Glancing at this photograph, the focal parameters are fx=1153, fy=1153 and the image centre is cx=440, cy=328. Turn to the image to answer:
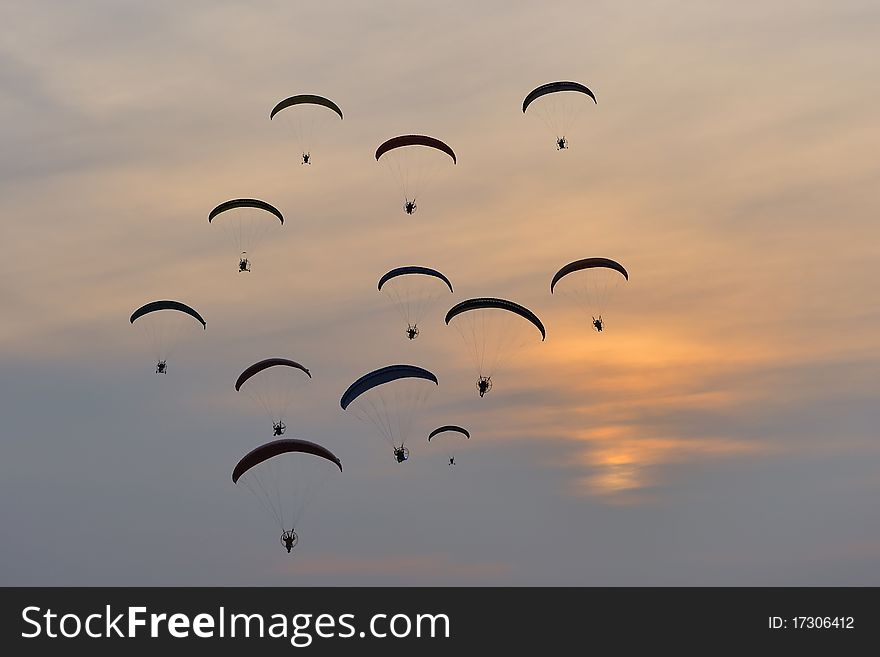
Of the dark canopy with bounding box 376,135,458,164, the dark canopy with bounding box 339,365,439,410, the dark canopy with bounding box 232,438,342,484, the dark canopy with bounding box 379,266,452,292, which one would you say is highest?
the dark canopy with bounding box 376,135,458,164

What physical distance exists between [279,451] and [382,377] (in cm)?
613

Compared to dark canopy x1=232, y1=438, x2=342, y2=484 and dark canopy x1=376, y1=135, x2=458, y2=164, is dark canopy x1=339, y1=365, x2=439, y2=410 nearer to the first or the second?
dark canopy x1=232, y1=438, x2=342, y2=484

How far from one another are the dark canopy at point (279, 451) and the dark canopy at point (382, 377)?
258 centimetres

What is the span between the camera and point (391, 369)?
56.5 metres

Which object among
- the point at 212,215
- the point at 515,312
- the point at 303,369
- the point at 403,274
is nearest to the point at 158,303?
the point at 212,215

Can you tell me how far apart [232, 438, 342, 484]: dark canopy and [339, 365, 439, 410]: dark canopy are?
2.58 metres

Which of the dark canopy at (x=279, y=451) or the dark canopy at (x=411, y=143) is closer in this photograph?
the dark canopy at (x=279, y=451)

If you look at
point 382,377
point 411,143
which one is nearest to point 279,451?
point 382,377

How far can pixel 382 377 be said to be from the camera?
185ft

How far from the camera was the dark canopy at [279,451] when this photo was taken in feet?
178

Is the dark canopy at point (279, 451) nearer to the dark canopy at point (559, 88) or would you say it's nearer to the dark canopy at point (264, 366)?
the dark canopy at point (264, 366)

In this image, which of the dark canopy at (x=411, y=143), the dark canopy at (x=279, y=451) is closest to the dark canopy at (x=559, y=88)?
the dark canopy at (x=411, y=143)

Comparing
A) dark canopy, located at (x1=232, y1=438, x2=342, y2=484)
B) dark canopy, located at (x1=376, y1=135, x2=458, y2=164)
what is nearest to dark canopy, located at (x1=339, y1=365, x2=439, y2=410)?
dark canopy, located at (x1=232, y1=438, x2=342, y2=484)

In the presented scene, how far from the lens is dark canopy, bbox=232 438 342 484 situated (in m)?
54.3
